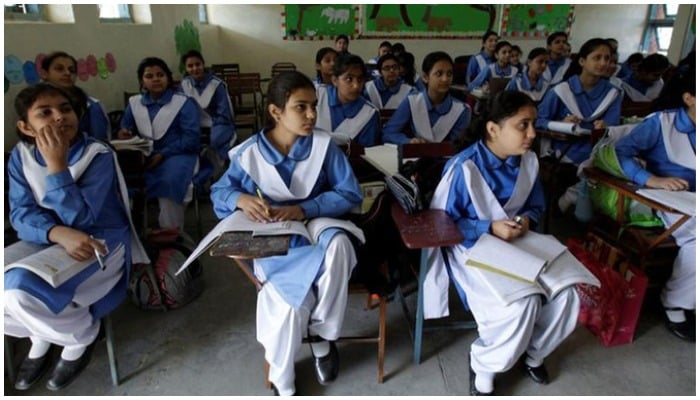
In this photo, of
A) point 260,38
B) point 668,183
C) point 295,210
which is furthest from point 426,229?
point 260,38

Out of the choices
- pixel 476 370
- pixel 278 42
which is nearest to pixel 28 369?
pixel 476 370

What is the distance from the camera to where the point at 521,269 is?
55.5 inches

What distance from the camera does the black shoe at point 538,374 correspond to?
168 centimetres

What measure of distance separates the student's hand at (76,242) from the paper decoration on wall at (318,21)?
6890 mm

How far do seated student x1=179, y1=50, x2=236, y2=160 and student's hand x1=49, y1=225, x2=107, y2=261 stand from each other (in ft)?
5.66

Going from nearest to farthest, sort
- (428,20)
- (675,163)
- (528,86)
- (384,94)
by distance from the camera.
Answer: (675,163)
(384,94)
(528,86)
(428,20)

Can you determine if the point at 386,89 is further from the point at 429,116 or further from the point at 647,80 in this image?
the point at 647,80

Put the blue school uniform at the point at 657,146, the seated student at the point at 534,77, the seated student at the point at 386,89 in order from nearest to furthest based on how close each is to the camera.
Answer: the blue school uniform at the point at 657,146 → the seated student at the point at 386,89 → the seated student at the point at 534,77

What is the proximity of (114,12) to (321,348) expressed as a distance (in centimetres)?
371

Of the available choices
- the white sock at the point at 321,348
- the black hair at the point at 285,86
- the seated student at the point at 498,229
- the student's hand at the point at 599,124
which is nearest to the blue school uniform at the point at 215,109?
the black hair at the point at 285,86

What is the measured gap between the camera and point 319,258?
4.76 feet

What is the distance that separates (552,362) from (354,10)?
7.02m

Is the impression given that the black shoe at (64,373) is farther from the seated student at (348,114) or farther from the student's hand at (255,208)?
the seated student at (348,114)

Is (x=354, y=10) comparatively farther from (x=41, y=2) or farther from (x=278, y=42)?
(x=41, y=2)
